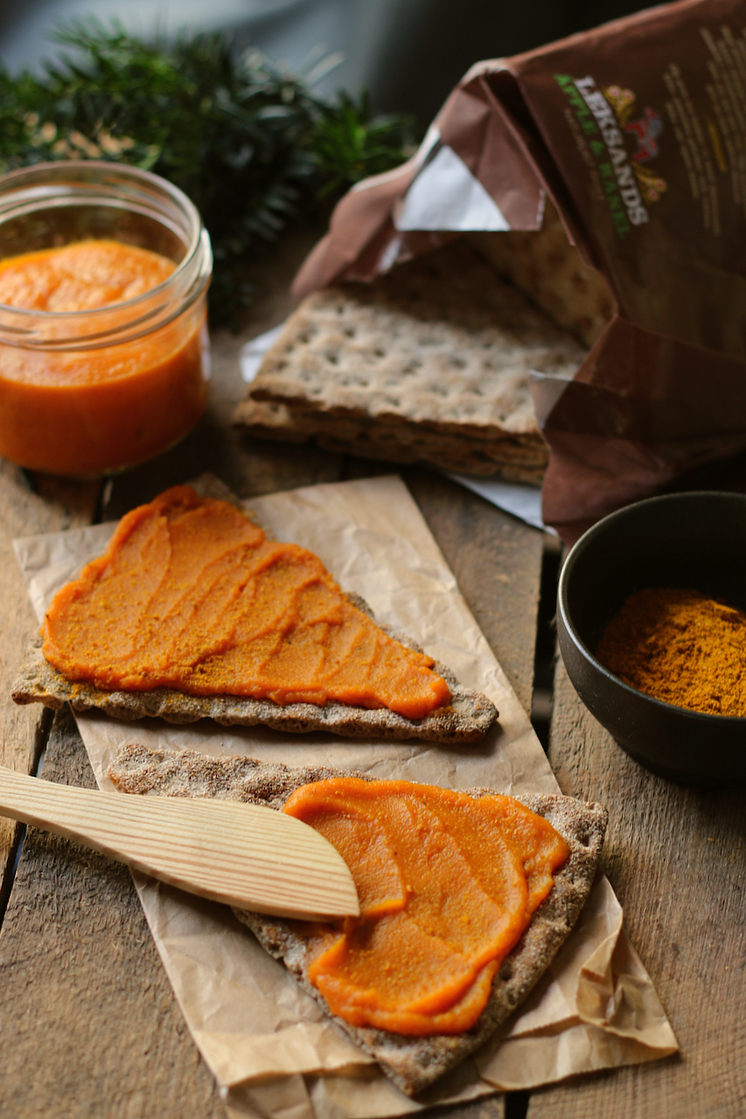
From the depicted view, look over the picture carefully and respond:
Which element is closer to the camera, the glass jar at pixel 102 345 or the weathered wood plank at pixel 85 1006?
the weathered wood plank at pixel 85 1006

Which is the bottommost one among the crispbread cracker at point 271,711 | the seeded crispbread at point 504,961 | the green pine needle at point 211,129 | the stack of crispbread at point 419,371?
the seeded crispbread at point 504,961

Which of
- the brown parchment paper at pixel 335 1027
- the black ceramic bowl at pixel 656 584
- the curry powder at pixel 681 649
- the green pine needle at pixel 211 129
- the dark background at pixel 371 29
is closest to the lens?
the brown parchment paper at pixel 335 1027

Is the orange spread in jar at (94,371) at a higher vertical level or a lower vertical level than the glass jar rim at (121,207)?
lower

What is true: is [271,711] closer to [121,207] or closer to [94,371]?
[94,371]

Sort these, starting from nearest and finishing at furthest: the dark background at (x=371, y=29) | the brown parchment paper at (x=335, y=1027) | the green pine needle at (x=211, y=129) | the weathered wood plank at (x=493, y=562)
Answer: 1. the brown parchment paper at (x=335, y=1027)
2. the weathered wood plank at (x=493, y=562)
3. the green pine needle at (x=211, y=129)
4. the dark background at (x=371, y=29)

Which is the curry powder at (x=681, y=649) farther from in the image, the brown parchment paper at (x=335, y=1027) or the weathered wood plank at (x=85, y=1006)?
the weathered wood plank at (x=85, y=1006)

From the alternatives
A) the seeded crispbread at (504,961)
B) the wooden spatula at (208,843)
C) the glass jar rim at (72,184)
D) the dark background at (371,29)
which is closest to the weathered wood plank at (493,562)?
the seeded crispbread at (504,961)

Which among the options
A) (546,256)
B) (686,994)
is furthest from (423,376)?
(686,994)
